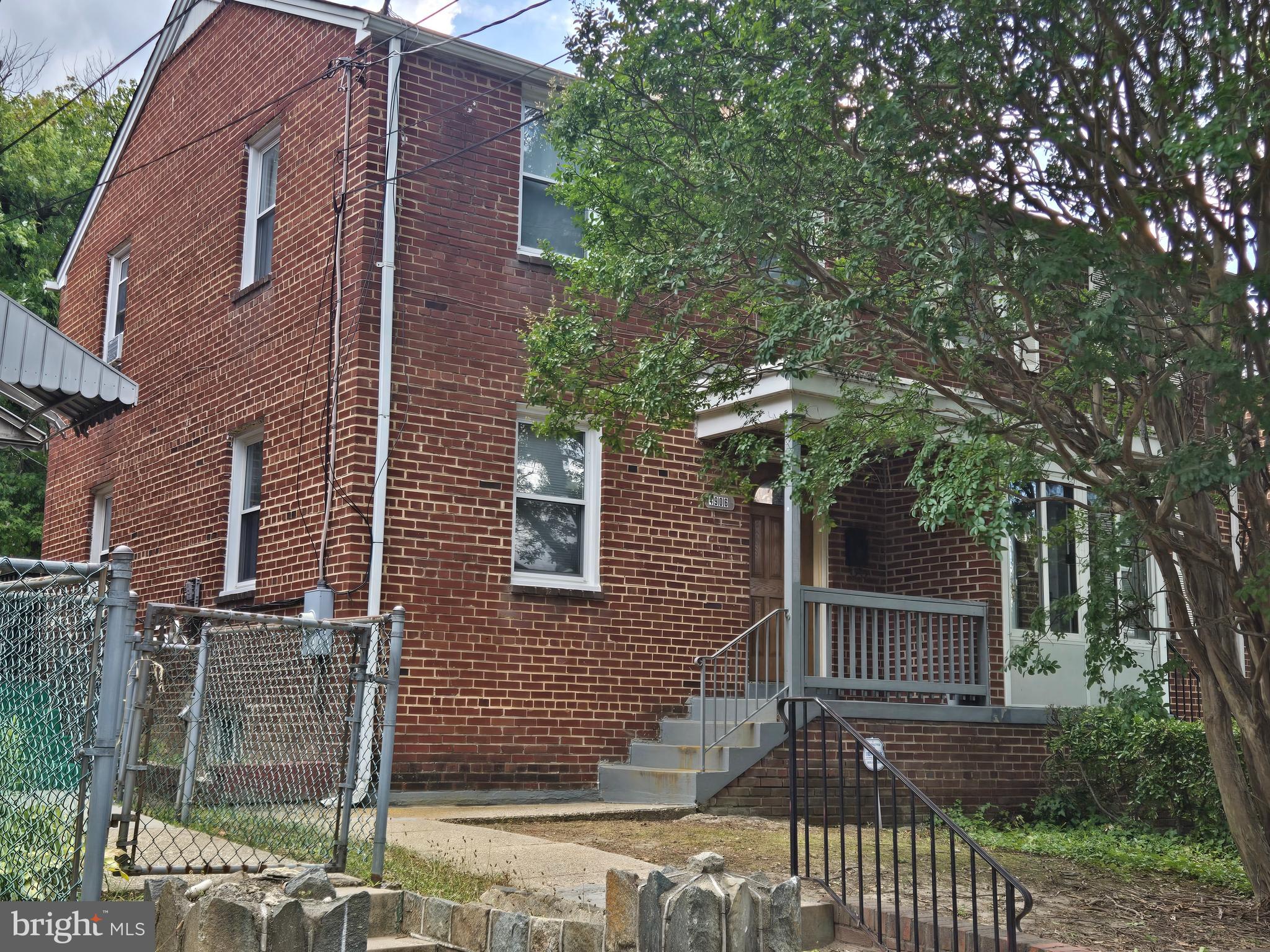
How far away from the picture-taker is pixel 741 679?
515 inches

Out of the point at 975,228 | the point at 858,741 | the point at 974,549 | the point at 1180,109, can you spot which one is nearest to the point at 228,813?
the point at 858,741

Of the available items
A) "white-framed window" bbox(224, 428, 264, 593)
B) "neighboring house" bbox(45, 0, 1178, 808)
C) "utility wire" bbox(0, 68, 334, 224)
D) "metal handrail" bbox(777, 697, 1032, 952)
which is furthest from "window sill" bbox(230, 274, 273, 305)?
"metal handrail" bbox(777, 697, 1032, 952)

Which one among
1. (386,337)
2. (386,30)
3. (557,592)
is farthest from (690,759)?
(386,30)

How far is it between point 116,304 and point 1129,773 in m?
13.4

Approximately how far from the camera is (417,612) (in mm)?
11281

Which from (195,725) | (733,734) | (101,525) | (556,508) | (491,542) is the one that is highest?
(101,525)

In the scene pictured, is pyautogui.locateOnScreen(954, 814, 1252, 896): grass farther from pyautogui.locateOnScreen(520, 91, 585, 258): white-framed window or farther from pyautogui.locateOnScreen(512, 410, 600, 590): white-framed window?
pyautogui.locateOnScreen(520, 91, 585, 258): white-framed window

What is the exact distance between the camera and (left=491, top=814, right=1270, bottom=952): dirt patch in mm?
6582

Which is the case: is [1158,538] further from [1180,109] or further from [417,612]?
[417,612]

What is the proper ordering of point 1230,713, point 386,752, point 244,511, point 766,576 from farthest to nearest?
point 766,576
point 244,511
point 1230,713
point 386,752

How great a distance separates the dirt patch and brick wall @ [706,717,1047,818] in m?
0.56

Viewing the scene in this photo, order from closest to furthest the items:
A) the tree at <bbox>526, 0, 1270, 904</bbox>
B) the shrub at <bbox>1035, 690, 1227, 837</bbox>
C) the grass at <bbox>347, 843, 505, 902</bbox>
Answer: the grass at <bbox>347, 843, 505, 902</bbox>
the tree at <bbox>526, 0, 1270, 904</bbox>
the shrub at <bbox>1035, 690, 1227, 837</bbox>

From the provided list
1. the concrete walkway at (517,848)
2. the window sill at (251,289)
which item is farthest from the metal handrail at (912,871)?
the window sill at (251,289)

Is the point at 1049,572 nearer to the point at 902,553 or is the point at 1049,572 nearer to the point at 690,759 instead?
the point at 902,553
